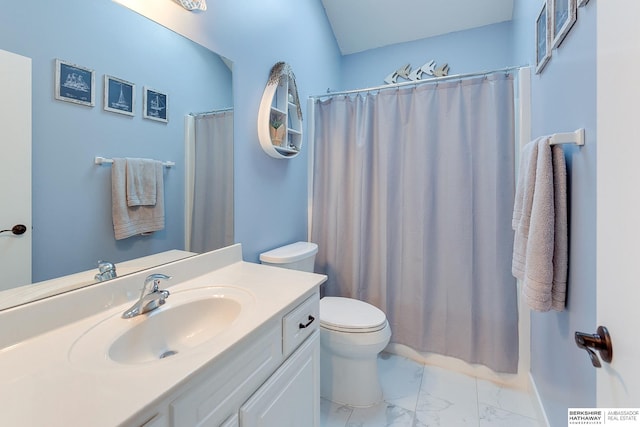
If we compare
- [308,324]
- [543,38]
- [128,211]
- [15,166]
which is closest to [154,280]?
[128,211]

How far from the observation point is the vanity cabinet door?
80 centimetres

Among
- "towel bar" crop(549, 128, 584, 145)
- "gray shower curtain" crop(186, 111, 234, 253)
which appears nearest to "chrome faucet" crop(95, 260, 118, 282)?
"gray shower curtain" crop(186, 111, 234, 253)

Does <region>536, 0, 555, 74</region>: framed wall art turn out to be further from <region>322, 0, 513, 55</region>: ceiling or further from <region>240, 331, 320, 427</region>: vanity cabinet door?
<region>240, 331, 320, 427</region>: vanity cabinet door

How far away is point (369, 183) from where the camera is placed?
6.51 feet

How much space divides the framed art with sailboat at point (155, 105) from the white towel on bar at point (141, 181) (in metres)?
0.17

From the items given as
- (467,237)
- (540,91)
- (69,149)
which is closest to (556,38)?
(540,91)

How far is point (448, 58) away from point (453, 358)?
225cm

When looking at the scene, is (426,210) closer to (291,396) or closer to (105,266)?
(291,396)

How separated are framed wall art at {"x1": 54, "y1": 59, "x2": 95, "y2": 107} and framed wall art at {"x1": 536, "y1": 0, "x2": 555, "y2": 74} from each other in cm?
172

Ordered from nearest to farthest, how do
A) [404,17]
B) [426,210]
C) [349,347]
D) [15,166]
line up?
[15,166], [349,347], [426,210], [404,17]

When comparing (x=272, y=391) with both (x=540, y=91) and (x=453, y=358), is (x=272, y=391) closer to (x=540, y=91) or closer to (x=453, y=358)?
(x=453, y=358)

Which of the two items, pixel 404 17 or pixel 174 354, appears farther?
pixel 404 17

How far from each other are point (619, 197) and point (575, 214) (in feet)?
1.98

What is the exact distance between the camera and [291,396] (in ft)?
3.15
